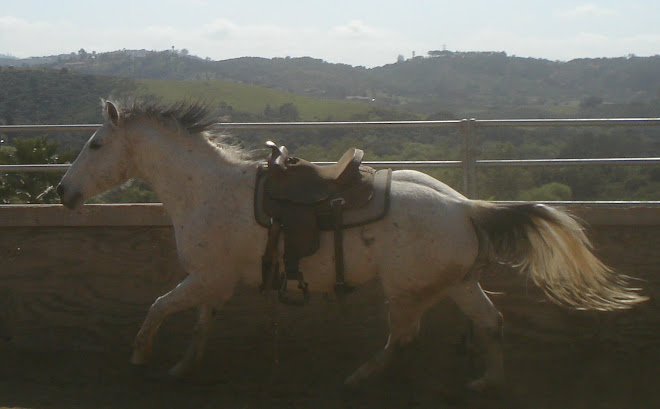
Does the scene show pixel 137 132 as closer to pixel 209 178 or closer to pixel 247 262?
pixel 209 178

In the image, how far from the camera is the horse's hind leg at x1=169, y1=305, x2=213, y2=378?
504cm

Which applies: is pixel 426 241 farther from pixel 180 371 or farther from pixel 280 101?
pixel 280 101

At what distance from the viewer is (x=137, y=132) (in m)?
5.00

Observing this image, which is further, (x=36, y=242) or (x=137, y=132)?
(x=36, y=242)

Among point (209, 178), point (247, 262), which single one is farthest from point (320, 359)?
point (209, 178)

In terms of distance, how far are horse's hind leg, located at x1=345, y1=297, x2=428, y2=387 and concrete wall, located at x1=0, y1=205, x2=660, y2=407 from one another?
61 cm

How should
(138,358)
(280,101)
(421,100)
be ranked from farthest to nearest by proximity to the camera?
(421,100)
(280,101)
(138,358)

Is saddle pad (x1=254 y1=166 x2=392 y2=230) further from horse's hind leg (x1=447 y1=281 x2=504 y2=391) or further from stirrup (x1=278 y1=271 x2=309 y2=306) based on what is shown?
horse's hind leg (x1=447 y1=281 x2=504 y2=391)

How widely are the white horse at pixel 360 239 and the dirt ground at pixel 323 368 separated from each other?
263 millimetres

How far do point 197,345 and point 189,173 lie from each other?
1.21m

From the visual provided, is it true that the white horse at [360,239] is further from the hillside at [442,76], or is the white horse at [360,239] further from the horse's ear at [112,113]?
the hillside at [442,76]

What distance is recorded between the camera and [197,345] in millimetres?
5066

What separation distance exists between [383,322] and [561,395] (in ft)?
4.72

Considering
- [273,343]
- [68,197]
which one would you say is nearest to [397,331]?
[273,343]
